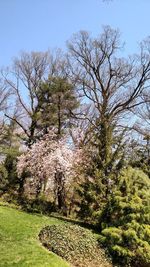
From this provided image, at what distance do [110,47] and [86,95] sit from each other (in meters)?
4.12

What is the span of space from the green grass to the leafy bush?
46cm

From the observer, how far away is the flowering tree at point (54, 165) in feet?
78.7

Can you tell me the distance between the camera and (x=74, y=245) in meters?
13.6

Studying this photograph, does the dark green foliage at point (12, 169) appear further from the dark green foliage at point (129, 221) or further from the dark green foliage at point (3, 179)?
the dark green foliage at point (129, 221)

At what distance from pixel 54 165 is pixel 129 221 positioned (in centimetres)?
934

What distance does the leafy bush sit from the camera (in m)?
13.0

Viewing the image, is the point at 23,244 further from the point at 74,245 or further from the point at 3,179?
the point at 3,179

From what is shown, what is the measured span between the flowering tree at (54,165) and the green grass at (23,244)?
22.5 ft

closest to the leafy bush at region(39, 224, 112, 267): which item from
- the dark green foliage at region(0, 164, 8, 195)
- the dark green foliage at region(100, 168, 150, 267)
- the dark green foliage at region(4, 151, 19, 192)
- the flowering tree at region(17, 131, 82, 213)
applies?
the dark green foliage at region(100, 168, 150, 267)

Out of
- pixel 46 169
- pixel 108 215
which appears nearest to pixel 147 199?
pixel 108 215

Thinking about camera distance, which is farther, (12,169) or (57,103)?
(12,169)

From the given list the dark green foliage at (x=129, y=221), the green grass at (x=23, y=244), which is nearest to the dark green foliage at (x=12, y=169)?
the green grass at (x=23, y=244)

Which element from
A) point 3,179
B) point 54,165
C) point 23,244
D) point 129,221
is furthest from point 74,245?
point 3,179

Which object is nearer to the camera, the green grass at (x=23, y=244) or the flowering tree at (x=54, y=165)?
the green grass at (x=23, y=244)
